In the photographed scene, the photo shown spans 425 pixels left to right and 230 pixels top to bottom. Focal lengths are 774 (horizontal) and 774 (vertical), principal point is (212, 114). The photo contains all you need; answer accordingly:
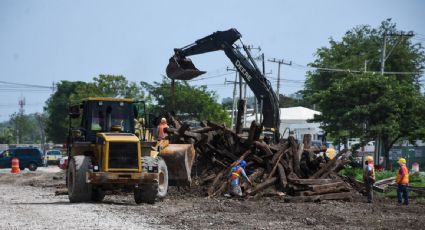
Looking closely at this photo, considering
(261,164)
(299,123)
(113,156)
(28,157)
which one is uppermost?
(299,123)

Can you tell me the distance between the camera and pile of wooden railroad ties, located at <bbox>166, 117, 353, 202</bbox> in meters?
23.6

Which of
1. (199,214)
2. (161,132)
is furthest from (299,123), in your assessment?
(199,214)

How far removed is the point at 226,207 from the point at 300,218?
119 inches

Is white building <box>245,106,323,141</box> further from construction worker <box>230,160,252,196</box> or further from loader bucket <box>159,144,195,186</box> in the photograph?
loader bucket <box>159,144,195,186</box>

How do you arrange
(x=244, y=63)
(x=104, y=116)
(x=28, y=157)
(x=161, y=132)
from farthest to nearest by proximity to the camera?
(x=28, y=157) < (x=244, y=63) < (x=161, y=132) < (x=104, y=116)

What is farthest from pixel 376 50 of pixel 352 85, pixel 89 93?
pixel 352 85

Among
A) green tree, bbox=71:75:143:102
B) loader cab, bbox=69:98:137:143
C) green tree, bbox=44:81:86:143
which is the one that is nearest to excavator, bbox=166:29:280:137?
loader cab, bbox=69:98:137:143

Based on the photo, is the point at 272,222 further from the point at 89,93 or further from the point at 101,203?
the point at 89,93

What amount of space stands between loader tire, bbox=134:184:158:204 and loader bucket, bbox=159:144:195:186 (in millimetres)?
2408

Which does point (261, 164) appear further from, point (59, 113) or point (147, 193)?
point (59, 113)

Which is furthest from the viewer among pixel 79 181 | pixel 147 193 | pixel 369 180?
pixel 369 180

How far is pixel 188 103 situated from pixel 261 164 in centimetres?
5577

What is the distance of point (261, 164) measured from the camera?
2564 cm

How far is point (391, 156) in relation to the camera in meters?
60.7
